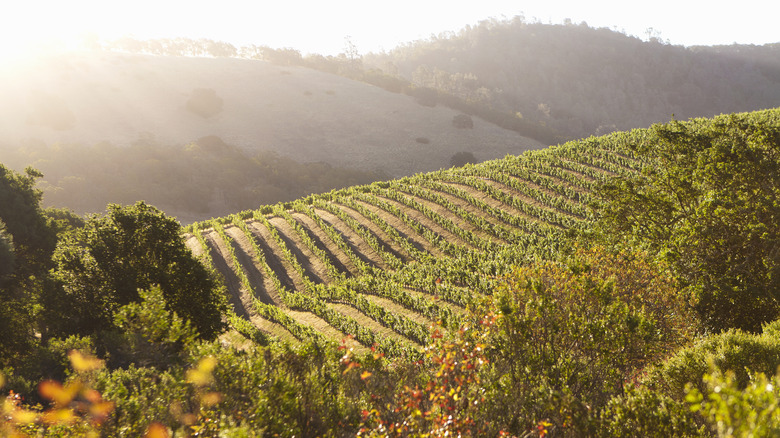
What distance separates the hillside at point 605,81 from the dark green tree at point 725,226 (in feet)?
405

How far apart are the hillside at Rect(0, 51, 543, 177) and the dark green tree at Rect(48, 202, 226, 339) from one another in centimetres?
6985

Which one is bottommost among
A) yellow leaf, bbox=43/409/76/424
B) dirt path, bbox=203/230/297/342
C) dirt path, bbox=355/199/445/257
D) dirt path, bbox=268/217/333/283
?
dirt path, bbox=203/230/297/342

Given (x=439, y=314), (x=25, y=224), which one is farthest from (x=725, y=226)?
(x=25, y=224)

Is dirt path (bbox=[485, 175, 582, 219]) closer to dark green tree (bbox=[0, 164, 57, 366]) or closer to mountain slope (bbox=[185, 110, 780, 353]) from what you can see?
mountain slope (bbox=[185, 110, 780, 353])

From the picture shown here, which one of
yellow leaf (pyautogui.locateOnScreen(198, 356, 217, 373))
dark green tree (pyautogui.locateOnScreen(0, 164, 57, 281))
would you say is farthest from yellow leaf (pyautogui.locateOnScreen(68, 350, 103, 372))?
dark green tree (pyautogui.locateOnScreen(0, 164, 57, 281))

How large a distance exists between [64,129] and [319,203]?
7477cm

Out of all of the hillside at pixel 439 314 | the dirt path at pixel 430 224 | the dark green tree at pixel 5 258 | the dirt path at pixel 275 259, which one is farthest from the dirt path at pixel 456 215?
the dark green tree at pixel 5 258

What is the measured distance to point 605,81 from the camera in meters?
172

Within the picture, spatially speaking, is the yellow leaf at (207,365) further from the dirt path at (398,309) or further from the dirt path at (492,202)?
the dirt path at (492,202)

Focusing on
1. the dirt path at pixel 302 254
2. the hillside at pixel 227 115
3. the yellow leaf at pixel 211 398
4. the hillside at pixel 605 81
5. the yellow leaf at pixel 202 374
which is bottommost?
the dirt path at pixel 302 254

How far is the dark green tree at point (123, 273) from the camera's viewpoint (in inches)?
794

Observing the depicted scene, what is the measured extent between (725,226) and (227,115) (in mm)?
109286

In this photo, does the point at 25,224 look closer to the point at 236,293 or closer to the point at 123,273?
the point at 236,293

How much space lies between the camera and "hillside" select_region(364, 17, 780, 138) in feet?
499
